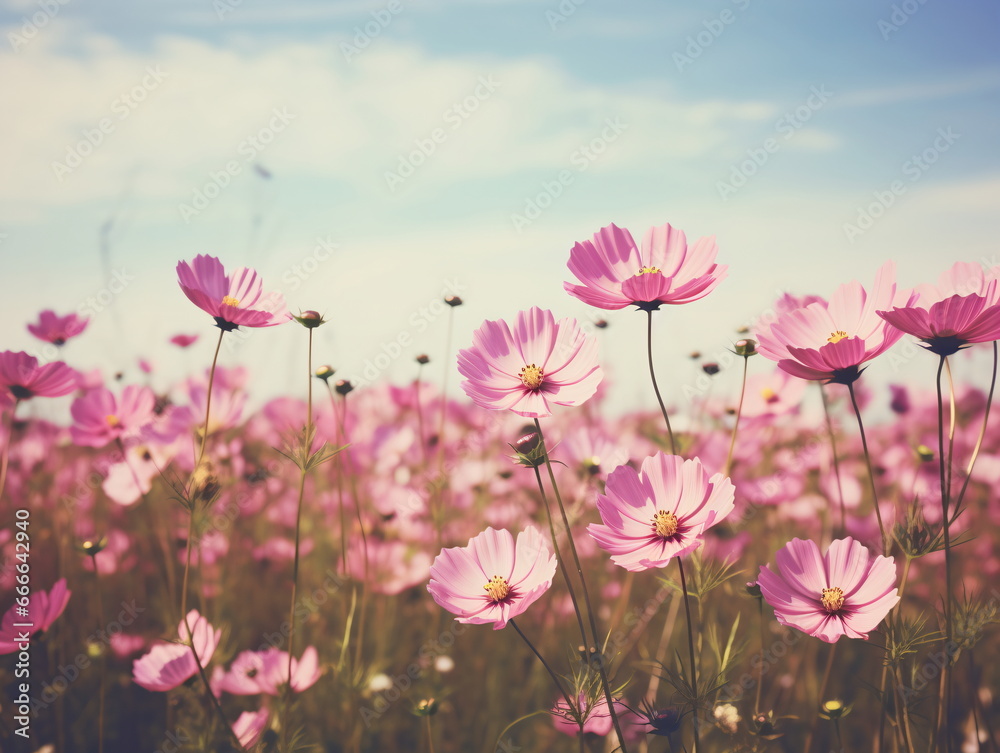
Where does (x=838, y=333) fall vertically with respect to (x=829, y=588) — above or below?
above

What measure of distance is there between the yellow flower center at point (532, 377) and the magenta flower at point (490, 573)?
20 centimetres

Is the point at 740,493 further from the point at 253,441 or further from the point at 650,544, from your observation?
the point at 253,441

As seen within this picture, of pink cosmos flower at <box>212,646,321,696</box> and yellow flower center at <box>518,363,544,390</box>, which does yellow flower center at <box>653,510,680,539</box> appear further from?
pink cosmos flower at <box>212,646,321,696</box>

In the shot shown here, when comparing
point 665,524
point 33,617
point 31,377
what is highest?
point 31,377

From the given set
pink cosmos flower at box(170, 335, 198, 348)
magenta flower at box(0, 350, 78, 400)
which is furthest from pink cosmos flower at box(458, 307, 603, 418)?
pink cosmos flower at box(170, 335, 198, 348)

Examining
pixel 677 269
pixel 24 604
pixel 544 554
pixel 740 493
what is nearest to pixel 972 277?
pixel 677 269

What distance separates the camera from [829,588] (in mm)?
856

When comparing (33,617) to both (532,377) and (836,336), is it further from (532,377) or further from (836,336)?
(836,336)

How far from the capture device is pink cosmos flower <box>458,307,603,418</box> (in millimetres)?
905

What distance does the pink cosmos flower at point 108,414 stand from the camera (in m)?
1.49

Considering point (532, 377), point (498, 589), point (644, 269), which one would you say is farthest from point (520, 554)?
point (644, 269)

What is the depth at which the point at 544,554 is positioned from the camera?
89 centimetres

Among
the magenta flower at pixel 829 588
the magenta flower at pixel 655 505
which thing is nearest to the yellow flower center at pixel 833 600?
the magenta flower at pixel 829 588

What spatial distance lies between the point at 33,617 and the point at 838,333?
1.41 meters
